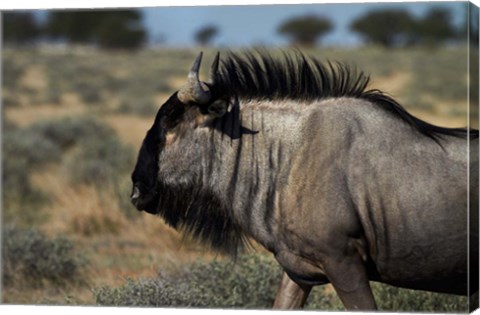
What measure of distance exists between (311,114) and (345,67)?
0.41 metres

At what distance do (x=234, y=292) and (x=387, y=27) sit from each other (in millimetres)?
40471

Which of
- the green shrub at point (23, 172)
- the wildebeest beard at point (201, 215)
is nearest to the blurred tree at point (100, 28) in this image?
the green shrub at point (23, 172)

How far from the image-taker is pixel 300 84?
639 centimetres

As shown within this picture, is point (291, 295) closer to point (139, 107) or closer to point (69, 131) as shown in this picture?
point (69, 131)

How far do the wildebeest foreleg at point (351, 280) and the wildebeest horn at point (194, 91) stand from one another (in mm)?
1228

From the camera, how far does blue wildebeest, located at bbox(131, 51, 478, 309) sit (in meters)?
5.99

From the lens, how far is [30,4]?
331 inches

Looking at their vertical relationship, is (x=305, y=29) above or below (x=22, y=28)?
below

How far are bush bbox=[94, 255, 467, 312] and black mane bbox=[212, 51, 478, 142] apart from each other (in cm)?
149

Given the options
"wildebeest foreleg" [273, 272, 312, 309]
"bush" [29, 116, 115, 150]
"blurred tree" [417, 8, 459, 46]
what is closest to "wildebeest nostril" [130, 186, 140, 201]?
"wildebeest foreleg" [273, 272, 312, 309]

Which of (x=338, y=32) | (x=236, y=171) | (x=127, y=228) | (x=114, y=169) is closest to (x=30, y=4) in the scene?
(x=236, y=171)

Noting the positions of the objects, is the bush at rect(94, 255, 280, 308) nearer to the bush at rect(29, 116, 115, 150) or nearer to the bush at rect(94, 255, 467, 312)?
the bush at rect(94, 255, 467, 312)

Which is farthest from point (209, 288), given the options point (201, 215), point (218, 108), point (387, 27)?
point (387, 27)

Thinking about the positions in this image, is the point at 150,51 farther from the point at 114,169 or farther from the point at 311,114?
the point at 311,114
